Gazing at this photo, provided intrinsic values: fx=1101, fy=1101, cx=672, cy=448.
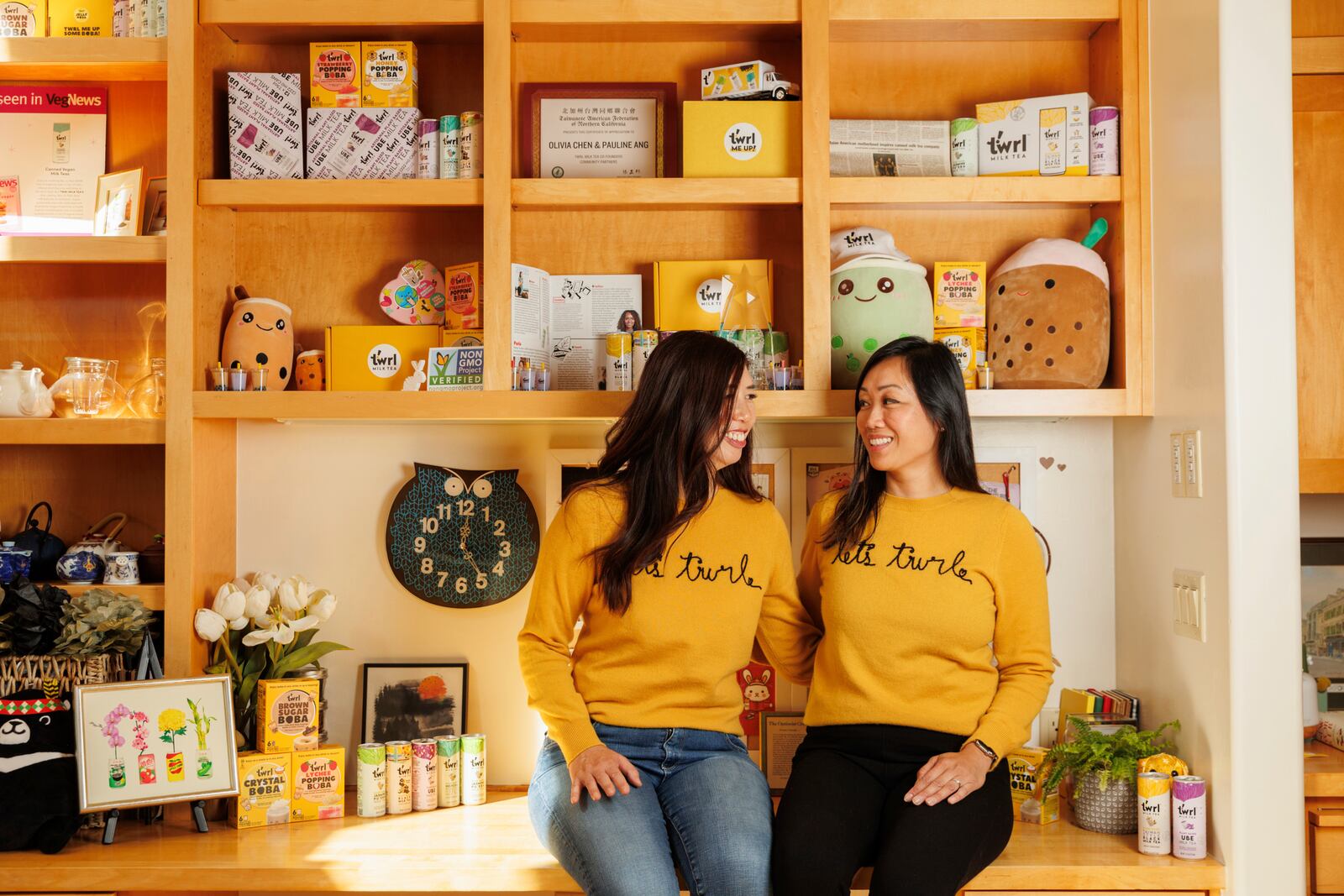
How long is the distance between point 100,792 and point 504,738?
78 centimetres

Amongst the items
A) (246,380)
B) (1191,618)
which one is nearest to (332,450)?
(246,380)

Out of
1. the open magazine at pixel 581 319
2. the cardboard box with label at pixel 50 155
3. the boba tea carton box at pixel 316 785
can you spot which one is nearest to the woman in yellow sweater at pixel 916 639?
the open magazine at pixel 581 319

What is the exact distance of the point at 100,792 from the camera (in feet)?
6.45

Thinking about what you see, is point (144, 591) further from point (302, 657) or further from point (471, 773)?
point (471, 773)

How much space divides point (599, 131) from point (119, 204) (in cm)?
99

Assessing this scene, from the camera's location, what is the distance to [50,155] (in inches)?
91.9

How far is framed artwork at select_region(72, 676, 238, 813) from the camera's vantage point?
6.47 ft

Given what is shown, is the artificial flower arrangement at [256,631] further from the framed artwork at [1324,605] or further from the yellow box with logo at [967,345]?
the framed artwork at [1324,605]

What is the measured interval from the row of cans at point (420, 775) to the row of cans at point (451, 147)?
1.14 meters

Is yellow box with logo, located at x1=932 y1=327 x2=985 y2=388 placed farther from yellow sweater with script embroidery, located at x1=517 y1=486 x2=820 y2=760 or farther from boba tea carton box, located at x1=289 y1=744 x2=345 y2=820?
boba tea carton box, located at x1=289 y1=744 x2=345 y2=820

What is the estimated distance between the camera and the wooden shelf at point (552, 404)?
6.89 feet

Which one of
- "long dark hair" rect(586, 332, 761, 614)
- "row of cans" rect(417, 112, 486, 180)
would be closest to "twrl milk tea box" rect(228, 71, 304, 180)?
"row of cans" rect(417, 112, 486, 180)

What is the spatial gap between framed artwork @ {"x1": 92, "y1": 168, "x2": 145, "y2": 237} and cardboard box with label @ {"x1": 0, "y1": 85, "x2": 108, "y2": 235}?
51mm

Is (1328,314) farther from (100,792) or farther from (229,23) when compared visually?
(100,792)
